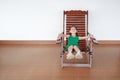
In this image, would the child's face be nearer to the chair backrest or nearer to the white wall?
the chair backrest

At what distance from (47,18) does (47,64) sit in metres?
1.55

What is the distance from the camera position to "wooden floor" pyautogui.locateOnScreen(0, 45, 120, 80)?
4086 mm

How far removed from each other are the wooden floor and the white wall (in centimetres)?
31

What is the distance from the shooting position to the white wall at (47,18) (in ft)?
19.1

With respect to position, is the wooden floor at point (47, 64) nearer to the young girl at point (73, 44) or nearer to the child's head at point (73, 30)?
the young girl at point (73, 44)

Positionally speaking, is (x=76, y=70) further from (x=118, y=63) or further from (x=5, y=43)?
(x=5, y=43)

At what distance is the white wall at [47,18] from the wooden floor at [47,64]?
1.01 ft

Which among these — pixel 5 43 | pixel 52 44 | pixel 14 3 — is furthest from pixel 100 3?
pixel 5 43

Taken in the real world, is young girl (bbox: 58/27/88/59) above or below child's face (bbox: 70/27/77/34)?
below

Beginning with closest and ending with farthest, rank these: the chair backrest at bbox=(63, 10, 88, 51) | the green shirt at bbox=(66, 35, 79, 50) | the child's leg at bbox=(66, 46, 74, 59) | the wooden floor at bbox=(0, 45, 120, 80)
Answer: the wooden floor at bbox=(0, 45, 120, 80) → the child's leg at bbox=(66, 46, 74, 59) → the green shirt at bbox=(66, 35, 79, 50) → the chair backrest at bbox=(63, 10, 88, 51)

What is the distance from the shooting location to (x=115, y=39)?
6023mm

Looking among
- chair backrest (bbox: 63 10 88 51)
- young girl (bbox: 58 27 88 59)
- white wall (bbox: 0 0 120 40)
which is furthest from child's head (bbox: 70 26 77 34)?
white wall (bbox: 0 0 120 40)

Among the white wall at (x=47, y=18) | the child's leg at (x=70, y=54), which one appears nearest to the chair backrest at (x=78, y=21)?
the child's leg at (x=70, y=54)

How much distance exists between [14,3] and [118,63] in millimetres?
2675
